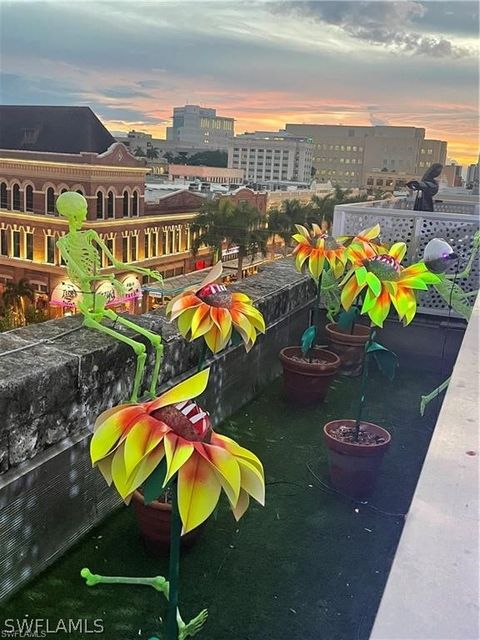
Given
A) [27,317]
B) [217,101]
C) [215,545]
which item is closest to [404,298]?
[215,545]

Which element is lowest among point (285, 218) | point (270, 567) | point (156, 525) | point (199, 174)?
point (285, 218)

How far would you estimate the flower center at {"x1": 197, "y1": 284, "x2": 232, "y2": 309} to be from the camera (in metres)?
1.69

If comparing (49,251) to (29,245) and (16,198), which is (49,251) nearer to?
(29,245)

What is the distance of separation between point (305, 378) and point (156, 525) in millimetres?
1251

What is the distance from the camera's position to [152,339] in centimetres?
171

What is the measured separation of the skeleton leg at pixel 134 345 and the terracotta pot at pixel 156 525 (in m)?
0.27

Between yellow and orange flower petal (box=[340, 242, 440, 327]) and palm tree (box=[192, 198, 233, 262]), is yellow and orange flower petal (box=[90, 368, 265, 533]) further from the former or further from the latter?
palm tree (box=[192, 198, 233, 262])

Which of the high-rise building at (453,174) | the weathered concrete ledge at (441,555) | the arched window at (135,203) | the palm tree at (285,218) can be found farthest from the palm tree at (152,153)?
the weathered concrete ledge at (441,555)

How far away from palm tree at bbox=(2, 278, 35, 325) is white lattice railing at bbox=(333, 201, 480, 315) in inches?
914

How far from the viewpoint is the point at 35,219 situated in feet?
84.5

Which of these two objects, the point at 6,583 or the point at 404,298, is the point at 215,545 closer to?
the point at 6,583

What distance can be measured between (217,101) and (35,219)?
34232 mm

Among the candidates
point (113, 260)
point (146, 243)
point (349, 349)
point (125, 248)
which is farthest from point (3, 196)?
point (113, 260)

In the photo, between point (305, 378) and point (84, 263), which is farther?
point (305, 378)
